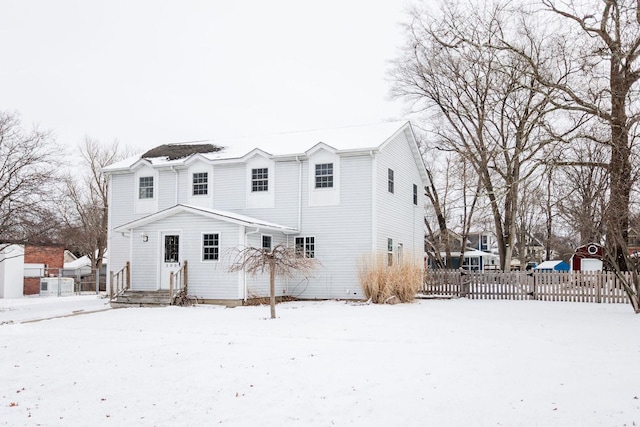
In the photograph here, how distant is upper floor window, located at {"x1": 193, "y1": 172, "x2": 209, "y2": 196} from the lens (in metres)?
25.2

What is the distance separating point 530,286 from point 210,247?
477 inches

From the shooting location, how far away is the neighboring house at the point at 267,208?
2134cm

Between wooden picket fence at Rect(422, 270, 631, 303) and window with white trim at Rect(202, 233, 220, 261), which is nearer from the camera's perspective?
wooden picket fence at Rect(422, 270, 631, 303)

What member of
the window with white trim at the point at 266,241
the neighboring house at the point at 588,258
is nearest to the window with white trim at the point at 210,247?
the window with white trim at the point at 266,241

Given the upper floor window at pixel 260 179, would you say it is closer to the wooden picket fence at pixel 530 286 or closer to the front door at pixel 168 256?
the front door at pixel 168 256

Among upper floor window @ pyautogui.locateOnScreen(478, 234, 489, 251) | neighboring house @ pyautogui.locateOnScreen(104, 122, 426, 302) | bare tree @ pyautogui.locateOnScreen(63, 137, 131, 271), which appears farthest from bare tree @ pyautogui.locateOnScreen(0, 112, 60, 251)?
upper floor window @ pyautogui.locateOnScreen(478, 234, 489, 251)

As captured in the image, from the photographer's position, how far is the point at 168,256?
22016 mm

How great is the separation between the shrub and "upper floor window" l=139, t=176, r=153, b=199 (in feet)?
34.9

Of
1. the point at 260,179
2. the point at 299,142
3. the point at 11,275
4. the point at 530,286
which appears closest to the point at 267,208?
the point at 260,179

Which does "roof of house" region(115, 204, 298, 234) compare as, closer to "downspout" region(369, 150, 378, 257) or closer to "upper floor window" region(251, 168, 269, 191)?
"upper floor window" region(251, 168, 269, 191)

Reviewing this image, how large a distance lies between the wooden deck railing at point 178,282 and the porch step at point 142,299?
0.91ft

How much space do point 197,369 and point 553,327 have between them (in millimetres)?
8728

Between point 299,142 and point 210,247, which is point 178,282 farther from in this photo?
point 299,142

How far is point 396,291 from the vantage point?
20906mm
